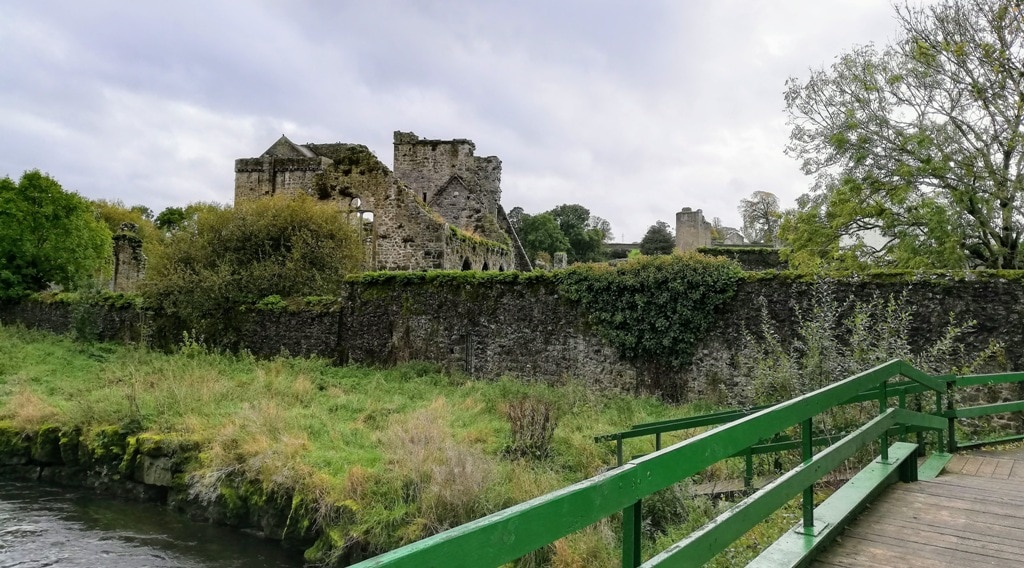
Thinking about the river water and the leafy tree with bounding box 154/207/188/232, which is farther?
the leafy tree with bounding box 154/207/188/232

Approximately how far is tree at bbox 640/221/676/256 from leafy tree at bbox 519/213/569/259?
6873 mm

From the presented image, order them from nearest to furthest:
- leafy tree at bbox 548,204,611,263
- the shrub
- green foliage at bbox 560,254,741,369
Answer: the shrub → green foliage at bbox 560,254,741,369 → leafy tree at bbox 548,204,611,263

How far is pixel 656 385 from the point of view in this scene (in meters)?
14.2

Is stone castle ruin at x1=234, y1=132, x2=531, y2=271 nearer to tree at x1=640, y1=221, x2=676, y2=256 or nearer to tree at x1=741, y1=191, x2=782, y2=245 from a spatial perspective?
tree at x1=640, y1=221, x2=676, y2=256

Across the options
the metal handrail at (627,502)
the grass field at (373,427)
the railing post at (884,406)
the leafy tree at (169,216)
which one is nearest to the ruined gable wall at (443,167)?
the grass field at (373,427)

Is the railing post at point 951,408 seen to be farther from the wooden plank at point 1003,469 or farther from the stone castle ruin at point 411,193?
the stone castle ruin at point 411,193

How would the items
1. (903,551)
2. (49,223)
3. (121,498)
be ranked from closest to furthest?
(903,551)
(121,498)
(49,223)

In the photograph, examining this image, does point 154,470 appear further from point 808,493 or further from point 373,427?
point 808,493

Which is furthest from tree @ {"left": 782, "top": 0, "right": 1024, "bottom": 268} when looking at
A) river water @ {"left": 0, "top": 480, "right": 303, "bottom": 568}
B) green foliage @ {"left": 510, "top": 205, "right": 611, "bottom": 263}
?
green foliage @ {"left": 510, "top": 205, "right": 611, "bottom": 263}

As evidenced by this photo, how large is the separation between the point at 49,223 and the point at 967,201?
3462 cm

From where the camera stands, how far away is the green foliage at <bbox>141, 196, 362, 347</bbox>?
19.3 m

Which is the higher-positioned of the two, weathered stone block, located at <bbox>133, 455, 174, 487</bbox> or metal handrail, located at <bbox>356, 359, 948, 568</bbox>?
metal handrail, located at <bbox>356, 359, 948, 568</bbox>

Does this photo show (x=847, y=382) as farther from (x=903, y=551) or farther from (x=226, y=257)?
(x=226, y=257)

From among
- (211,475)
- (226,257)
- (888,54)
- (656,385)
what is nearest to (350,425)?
(211,475)
